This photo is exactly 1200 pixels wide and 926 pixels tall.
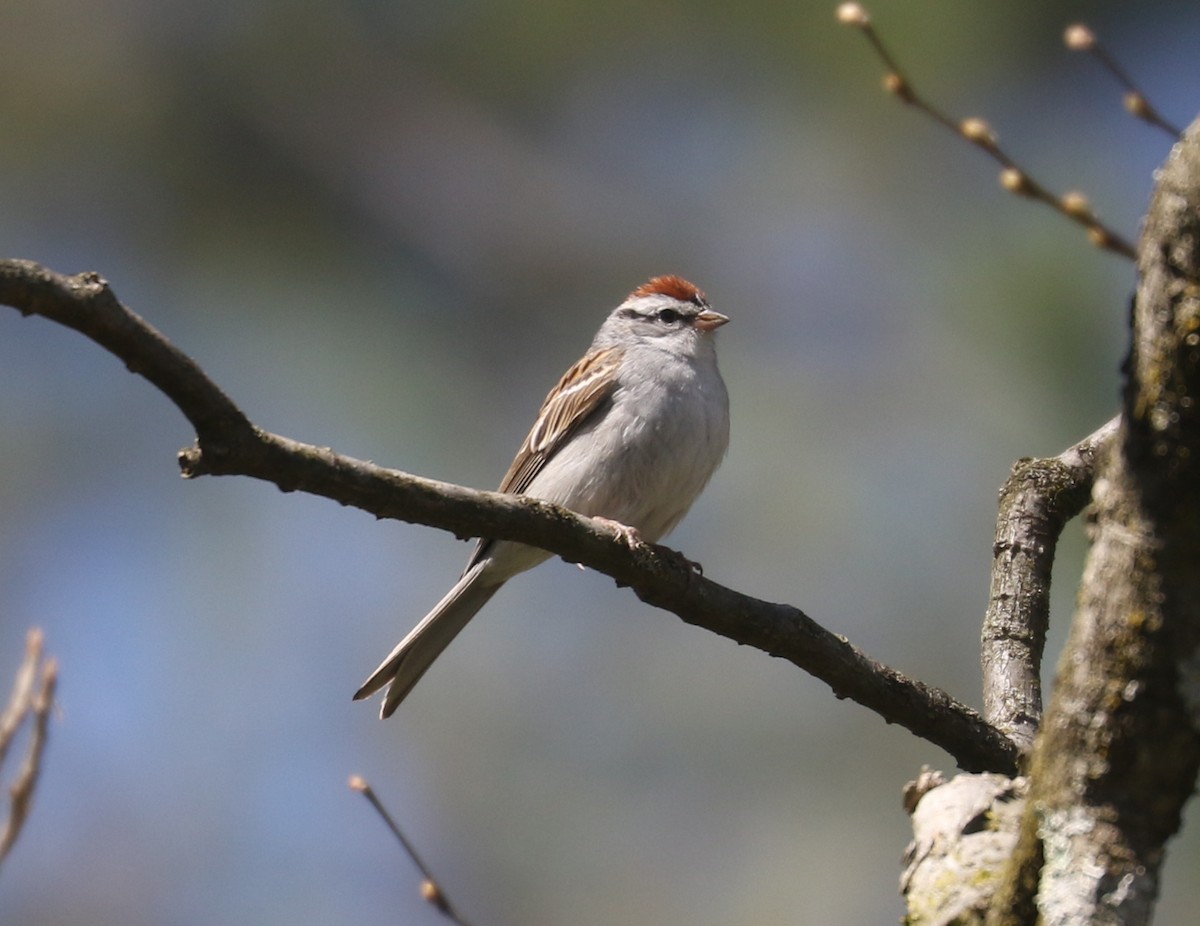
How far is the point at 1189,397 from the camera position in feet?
3.94

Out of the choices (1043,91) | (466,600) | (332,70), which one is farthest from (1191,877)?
(332,70)

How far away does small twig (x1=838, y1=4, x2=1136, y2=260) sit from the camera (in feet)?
3.76

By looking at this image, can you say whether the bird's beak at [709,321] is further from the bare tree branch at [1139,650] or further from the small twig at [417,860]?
the bare tree branch at [1139,650]

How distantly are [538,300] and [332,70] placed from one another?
1914 mm

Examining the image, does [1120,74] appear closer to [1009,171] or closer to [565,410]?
[1009,171]

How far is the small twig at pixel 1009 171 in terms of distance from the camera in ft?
3.76

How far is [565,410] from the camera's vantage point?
12.9 ft

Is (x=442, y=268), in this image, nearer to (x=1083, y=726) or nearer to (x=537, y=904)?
(x=537, y=904)

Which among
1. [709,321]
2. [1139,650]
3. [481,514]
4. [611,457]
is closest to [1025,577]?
[481,514]

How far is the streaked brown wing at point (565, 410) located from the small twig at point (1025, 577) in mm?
1369

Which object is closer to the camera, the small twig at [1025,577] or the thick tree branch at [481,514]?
the thick tree branch at [481,514]

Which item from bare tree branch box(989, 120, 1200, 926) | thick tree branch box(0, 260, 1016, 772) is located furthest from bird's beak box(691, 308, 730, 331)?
bare tree branch box(989, 120, 1200, 926)

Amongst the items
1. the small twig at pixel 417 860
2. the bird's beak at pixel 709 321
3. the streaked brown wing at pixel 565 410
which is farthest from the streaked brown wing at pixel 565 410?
the small twig at pixel 417 860

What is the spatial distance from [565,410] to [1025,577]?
1591 millimetres
